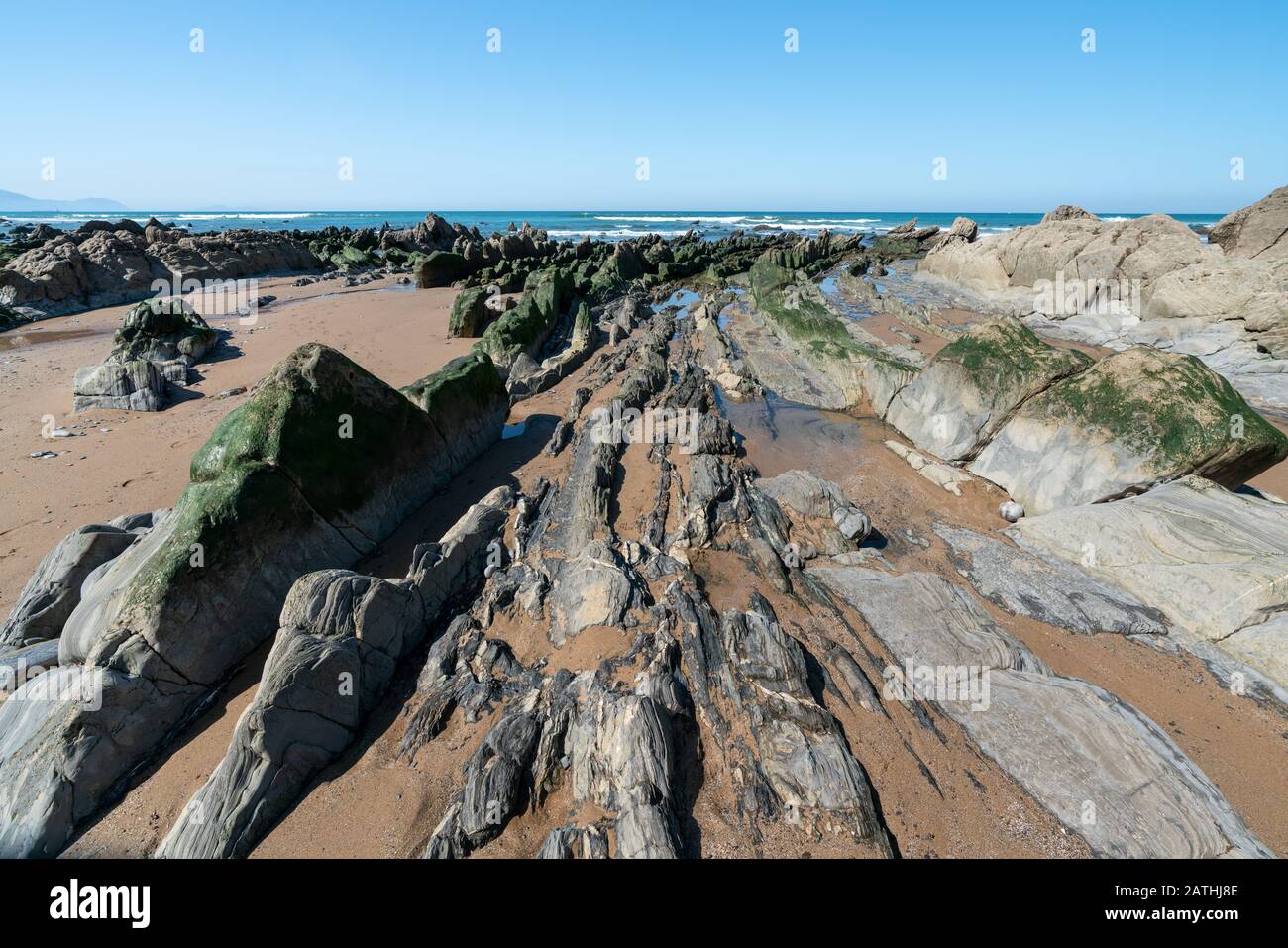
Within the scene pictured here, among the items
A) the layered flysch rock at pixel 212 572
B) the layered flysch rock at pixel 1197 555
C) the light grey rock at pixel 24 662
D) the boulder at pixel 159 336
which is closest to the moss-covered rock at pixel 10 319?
the boulder at pixel 159 336

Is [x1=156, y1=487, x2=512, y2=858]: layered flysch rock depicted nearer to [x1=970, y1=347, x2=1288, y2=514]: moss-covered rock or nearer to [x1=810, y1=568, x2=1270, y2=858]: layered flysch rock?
[x1=810, y1=568, x2=1270, y2=858]: layered flysch rock

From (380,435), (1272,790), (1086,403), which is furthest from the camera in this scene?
(1086,403)

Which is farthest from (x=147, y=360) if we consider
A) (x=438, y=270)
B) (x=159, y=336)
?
(x=438, y=270)

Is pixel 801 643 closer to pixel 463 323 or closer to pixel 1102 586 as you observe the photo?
pixel 1102 586

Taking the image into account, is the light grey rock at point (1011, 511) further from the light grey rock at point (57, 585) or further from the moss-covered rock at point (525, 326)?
the light grey rock at point (57, 585)

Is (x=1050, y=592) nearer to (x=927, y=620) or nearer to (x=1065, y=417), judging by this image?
(x=927, y=620)
